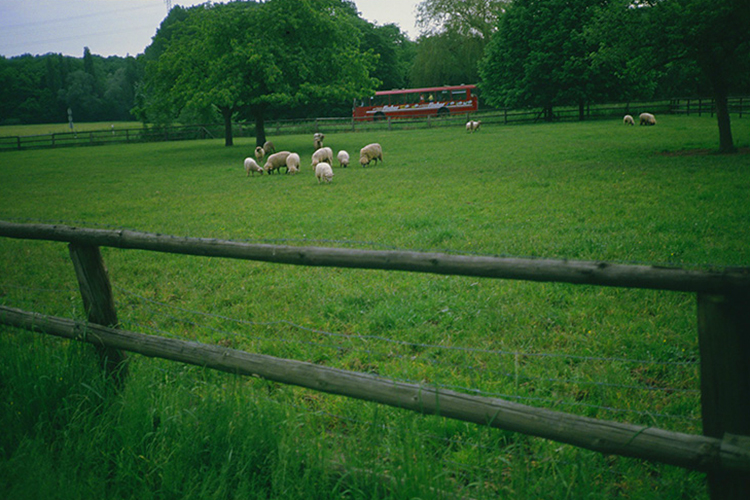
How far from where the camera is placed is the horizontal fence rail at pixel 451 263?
6.17ft

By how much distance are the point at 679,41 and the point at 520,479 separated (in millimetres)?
15324

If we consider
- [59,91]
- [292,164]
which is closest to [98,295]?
[292,164]

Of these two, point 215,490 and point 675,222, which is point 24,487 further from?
point 675,222

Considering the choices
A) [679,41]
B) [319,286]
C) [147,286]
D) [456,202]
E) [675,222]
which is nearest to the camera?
[319,286]

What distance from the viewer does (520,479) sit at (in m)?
2.32

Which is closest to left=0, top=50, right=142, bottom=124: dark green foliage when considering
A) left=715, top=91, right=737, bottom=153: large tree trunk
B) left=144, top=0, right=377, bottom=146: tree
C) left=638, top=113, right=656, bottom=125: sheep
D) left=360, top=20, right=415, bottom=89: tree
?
left=360, top=20, right=415, bottom=89: tree

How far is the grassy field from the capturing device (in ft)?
8.47

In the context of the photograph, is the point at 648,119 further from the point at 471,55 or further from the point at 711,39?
the point at 471,55

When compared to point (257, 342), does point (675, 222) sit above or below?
above

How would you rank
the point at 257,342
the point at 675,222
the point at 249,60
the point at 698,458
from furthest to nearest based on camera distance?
the point at 249,60 < the point at 675,222 < the point at 257,342 < the point at 698,458

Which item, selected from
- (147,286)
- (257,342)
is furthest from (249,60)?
(257,342)

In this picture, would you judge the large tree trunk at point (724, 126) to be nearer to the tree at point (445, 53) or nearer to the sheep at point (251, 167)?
the sheep at point (251, 167)

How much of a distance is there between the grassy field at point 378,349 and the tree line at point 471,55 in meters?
4.98

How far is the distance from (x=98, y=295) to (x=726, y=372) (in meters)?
3.63
